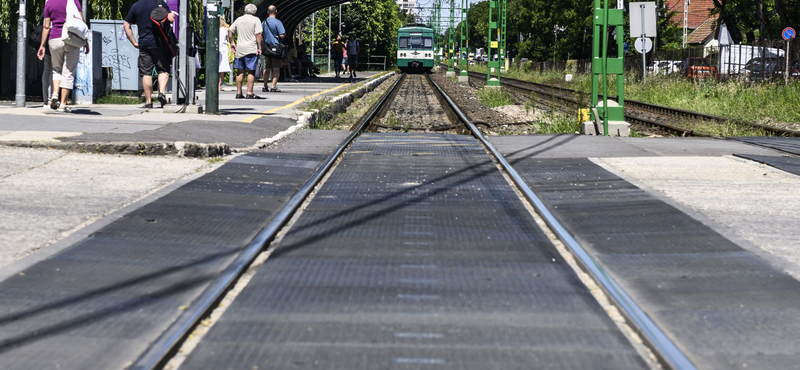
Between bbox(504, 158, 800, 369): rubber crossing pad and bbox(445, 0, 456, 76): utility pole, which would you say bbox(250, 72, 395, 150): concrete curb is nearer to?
bbox(504, 158, 800, 369): rubber crossing pad

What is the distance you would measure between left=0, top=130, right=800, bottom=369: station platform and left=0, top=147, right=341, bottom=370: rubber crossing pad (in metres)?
0.01

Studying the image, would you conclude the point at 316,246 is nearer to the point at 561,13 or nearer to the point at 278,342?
the point at 278,342

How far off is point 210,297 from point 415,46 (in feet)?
187

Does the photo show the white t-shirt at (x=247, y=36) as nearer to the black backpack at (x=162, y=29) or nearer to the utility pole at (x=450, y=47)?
the black backpack at (x=162, y=29)

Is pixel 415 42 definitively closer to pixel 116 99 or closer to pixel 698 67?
pixel 698 67

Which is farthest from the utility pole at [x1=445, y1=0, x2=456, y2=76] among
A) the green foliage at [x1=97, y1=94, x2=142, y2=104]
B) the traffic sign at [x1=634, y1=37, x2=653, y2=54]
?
the green foliage at [x1=97, y1=94, x2=142, y2=104]

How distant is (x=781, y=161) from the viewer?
365 inches

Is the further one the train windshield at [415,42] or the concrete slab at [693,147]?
the train windshield at [415,42]

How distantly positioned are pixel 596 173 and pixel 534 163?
3.32 feet

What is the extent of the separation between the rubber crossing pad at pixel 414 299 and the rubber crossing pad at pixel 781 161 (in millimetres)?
3313

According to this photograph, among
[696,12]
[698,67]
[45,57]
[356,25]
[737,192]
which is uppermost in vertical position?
[696,12]

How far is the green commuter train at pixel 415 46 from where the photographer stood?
2363 inches

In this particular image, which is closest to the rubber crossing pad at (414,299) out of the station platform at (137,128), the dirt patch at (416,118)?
the station platform at (137,128)

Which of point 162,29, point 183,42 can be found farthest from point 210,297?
point 183,42
